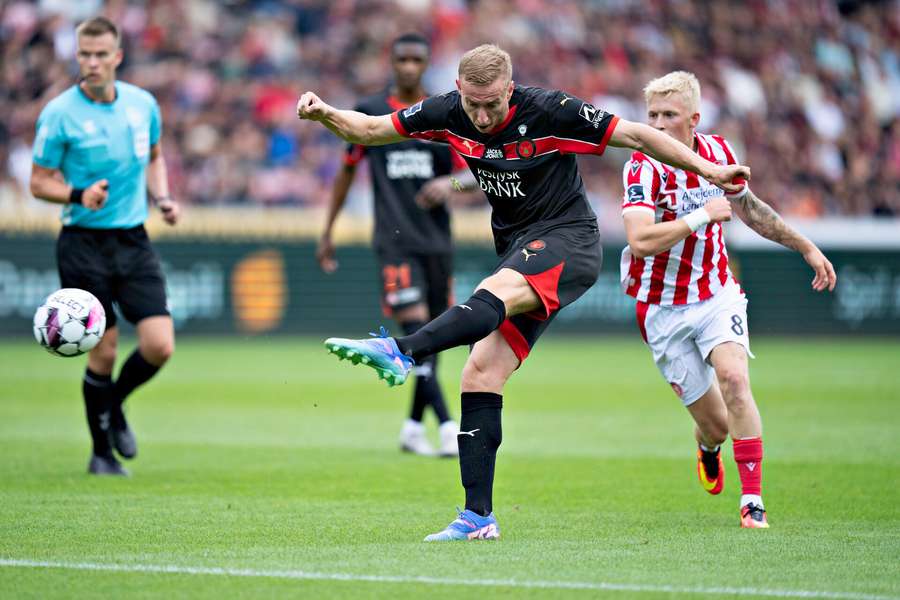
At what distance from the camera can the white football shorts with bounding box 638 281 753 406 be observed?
7070 mm

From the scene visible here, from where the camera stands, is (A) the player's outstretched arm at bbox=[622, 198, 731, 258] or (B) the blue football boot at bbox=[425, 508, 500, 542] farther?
(A) the player's outstretched arm at bbox=[622, 198, 731, 258]

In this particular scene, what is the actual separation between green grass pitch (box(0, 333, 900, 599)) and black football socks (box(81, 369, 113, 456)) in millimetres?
221

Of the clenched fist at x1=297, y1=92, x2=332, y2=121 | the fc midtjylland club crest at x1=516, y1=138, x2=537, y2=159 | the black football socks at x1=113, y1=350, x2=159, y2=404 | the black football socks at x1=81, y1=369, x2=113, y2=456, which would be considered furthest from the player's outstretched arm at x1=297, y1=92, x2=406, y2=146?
the black football socks at x1=81, y1=369, x2=113, y2=456

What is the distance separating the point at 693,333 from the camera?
720cm

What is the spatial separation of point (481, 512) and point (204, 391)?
8.74 metres

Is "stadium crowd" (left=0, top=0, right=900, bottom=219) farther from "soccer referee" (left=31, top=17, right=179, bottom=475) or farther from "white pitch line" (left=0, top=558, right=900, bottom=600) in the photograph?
"white pitch line" (left=0, top=558, right=900, bottom=600)

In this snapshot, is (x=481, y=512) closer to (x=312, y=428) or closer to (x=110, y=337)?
(x=110, y=337)

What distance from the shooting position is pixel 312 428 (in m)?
11.6

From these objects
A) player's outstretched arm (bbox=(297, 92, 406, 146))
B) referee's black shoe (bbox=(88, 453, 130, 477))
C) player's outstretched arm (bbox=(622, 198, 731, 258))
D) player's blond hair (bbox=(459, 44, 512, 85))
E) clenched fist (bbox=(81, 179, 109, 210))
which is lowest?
referee's black shoe (bbox=(88, 453, 130, 477))

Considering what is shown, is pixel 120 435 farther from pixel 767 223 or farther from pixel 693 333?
pixel 767 223

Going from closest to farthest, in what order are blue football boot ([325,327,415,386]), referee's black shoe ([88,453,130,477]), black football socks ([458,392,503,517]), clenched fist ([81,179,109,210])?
1. blue football boot ([325,327,415,386])
2. black football socks ([458,392,503,517])
3. clenched fist ([81,179,109,210])
4. referee's black shoe ([88,453,130,477])

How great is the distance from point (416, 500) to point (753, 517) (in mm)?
1893

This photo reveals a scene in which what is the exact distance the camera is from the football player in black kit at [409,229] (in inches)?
400

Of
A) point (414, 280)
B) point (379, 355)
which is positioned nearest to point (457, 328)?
point (379, 355)
